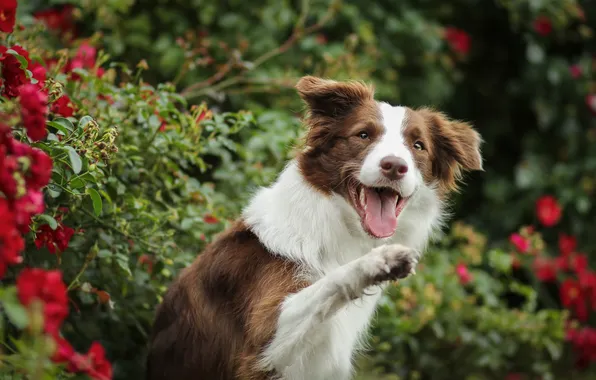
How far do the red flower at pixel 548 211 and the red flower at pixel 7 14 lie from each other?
435 centimetres

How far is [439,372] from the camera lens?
4.70 m

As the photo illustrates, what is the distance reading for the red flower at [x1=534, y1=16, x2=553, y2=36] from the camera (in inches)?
246

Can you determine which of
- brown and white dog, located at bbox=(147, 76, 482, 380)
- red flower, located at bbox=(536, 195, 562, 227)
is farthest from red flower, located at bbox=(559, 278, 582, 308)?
brown and white dog, located at bbox=(147, 76, 482, 380)

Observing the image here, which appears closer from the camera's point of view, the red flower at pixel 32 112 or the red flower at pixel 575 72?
the red flower at pixel 32 112

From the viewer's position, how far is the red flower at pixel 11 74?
2.44 metres

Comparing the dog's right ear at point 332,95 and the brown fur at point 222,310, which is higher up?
the dog's right ear at point 332,95

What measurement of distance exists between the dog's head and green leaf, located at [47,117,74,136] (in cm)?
94

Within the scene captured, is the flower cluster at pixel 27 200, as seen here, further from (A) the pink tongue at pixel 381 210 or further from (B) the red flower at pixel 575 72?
(B) the red flower at pixel 575 72

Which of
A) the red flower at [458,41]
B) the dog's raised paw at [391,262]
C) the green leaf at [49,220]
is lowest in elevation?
the red flower at [458,41]

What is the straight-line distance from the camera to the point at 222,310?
3.01 metres

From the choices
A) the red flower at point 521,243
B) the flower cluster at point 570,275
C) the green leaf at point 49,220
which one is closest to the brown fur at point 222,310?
the green leaf at point 49,220

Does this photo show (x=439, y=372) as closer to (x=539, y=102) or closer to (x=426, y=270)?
(x=426, y=270)

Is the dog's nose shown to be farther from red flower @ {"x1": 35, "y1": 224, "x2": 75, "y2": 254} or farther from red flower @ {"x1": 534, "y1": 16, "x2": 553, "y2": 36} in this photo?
red flower @ {"x1": 534, "y1": 16, "x2": 553, "y2": 36}

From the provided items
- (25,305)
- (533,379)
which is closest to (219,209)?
(25,305)
